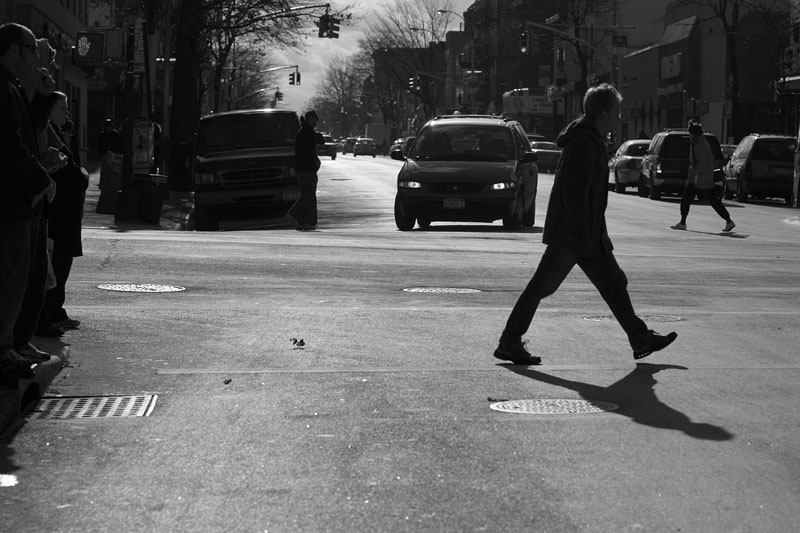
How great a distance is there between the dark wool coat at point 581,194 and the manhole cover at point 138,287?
4769mm

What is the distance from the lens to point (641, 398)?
817 cm

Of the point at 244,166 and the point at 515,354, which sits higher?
the point at 244,166

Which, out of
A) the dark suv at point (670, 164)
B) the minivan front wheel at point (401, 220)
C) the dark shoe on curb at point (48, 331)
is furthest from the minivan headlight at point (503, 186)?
the dark suv at point (670, 164)

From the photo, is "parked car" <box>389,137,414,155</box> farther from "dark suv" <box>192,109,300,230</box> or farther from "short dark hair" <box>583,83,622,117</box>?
"short dark hair" <box>583,83,622,117</box>

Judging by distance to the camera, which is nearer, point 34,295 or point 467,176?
point 34,295

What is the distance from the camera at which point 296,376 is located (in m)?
8.76

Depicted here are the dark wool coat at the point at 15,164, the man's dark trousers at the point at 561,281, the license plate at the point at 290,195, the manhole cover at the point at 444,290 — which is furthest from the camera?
the license plate at the point at 290,195

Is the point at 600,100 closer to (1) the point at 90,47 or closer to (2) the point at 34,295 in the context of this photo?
(2) the point at 34,295

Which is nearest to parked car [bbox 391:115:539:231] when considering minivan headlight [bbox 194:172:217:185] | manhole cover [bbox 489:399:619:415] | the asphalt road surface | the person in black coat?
minivan headlight [bbox 194:172:217:185]

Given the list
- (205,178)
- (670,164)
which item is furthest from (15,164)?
(670,164)

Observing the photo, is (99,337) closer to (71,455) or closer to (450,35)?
(71,455)

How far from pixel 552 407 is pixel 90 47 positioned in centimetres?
1806

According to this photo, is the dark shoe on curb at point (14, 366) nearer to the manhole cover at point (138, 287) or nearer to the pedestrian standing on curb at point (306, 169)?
the manhole cover at point (138, 287)

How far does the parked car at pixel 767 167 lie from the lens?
4078 centimetres
